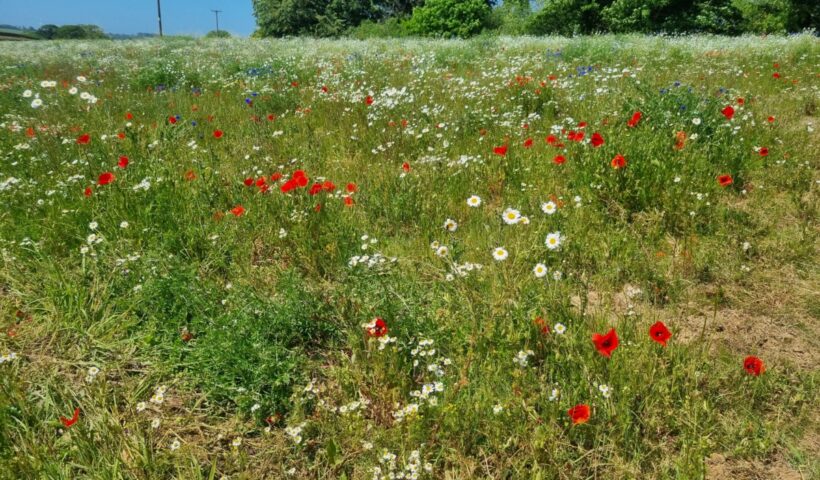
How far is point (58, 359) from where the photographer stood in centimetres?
263

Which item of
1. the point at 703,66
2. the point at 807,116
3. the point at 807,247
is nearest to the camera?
the point at 807,247

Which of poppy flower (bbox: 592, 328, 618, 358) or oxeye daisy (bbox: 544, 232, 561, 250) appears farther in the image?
oxeye daisy (bbox: 544, 232, 561, 250)

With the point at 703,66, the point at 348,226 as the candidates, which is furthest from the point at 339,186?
the point at 703,66

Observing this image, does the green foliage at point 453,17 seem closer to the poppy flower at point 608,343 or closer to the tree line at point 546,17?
the tree line at point 546,17

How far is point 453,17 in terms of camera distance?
1543 inches

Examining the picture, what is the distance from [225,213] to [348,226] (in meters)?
1.15

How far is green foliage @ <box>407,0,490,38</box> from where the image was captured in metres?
39.1

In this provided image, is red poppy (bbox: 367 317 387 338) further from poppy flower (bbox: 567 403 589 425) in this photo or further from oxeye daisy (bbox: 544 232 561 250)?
oxeye daisy (bbox: 544 232 561 250)

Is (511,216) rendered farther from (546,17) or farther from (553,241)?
(546,17)

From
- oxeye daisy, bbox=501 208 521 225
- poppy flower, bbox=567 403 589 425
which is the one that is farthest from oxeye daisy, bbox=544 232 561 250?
poppy flower, bbox=567 403 589 425

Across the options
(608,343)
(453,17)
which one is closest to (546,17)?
(453,17)

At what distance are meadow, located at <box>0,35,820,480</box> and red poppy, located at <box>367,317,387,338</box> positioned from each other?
0.03m

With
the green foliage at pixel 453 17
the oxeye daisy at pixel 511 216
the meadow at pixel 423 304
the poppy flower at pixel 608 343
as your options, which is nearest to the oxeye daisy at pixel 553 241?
the meadow at pixel 423 304

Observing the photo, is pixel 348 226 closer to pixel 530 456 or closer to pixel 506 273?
pixel 506 273
